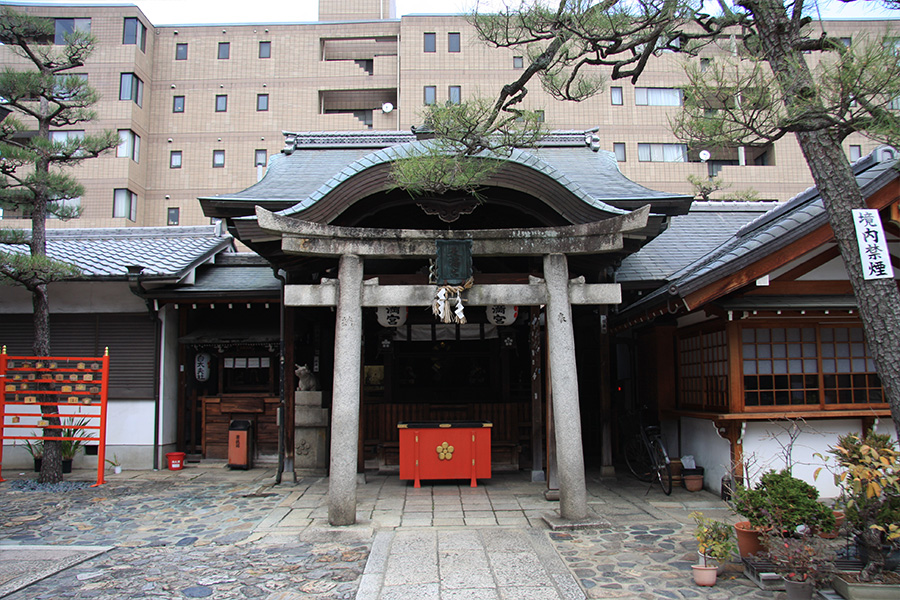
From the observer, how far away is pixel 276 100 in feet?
111

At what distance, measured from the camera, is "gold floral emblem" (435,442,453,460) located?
10586mm

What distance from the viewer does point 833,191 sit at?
19.3ft

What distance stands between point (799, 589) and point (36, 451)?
46.4 ft

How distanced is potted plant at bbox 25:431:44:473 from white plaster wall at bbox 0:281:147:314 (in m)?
2.82

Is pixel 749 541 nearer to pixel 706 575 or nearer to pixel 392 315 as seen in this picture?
pixel 706 575

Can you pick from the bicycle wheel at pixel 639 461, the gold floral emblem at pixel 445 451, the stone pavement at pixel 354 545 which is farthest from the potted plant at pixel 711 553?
the gold floral emblem at pixel 445 451

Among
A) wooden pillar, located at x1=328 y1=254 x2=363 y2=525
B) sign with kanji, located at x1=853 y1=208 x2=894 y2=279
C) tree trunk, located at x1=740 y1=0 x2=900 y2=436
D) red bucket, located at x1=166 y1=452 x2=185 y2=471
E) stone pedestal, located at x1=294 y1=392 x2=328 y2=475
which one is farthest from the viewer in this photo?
red bucket, located at x1=166 y1=452 x2=185 y2=471

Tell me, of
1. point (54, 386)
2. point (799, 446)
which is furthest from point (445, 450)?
point (54, 386)

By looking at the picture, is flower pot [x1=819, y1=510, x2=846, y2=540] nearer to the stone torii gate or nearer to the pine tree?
the stone torii gate

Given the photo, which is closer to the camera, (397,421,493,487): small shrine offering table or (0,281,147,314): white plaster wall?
(397,421,493,487): small shrine offering table

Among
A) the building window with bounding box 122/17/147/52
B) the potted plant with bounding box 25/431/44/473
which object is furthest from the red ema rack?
the building window with bounding box 122/17/147/52

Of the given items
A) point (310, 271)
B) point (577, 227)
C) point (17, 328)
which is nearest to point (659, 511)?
point (577, 227)

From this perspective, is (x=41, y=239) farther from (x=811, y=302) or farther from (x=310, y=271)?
(x=811, y=302)

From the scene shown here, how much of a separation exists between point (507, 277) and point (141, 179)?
30490 mm
